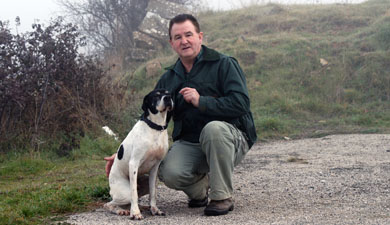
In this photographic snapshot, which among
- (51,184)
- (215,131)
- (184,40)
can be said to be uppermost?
(184,40)

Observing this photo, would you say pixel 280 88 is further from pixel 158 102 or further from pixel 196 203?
pixel 158 102

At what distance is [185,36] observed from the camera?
3.93 m

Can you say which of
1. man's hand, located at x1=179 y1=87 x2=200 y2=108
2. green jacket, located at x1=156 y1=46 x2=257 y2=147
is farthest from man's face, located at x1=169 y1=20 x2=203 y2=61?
man's hand, located at x1=179 y1=87 x2=200 y2=108

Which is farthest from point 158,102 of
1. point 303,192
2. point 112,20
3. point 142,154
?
point 112,20

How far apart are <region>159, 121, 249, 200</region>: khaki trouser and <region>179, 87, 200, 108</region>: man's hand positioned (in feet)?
0.71

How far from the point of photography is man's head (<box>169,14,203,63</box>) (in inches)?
155

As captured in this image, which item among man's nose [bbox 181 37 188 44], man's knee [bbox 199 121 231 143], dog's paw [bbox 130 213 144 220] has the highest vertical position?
man's nose [bbox 181 37 188 44]

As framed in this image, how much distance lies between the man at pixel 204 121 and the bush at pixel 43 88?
12.6ft

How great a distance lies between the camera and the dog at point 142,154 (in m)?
3.68

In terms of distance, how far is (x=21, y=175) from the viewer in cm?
635

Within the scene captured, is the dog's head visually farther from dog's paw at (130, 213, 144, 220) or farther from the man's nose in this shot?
dog's paw at (130, 213, 144, 220)

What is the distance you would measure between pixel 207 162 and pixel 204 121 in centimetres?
37

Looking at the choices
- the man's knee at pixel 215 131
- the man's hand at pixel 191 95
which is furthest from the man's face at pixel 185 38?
the man's knee at pixel 215 131

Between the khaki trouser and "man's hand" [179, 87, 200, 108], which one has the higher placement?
"man's hand" [179, 87, 200, 108]
